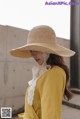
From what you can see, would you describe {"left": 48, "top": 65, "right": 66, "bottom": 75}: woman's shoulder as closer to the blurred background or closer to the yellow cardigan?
the yellow cardigan

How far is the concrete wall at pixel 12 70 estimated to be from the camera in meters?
2.80

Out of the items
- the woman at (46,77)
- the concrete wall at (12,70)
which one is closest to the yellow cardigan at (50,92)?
the woman at (46,77)

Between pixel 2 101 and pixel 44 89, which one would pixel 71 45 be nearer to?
pixel 2 101

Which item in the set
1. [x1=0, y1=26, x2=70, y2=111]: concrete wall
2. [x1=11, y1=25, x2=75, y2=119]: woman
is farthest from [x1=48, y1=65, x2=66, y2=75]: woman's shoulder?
[x1=0, y1=26, x2=70, y2=111]: concrete wall

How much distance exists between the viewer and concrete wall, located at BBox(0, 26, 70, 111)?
9.20ft

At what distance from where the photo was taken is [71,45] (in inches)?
173

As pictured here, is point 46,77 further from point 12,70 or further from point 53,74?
point 12,70

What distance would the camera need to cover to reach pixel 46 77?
75 centimetres

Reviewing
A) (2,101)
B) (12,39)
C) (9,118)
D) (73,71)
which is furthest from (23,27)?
(73,71)

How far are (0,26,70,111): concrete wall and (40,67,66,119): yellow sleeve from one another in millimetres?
2118

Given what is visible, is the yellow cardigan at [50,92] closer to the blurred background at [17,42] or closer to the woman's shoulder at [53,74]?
the woman's shoulder at [53,74]

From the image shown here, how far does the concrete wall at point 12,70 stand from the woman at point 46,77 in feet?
6.60

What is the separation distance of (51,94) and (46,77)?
2.7 inches

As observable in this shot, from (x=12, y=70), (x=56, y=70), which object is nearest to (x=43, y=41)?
(x=56, y=70)
